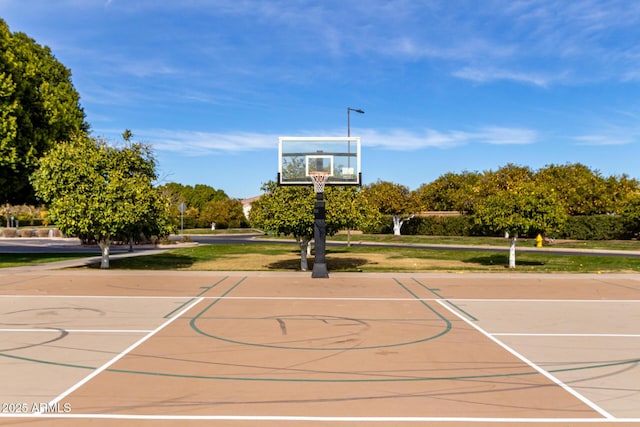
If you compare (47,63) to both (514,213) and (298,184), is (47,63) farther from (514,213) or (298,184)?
(514,213)

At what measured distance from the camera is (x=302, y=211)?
2219 cm

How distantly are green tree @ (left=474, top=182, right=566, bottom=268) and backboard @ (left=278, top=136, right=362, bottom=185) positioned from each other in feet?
25.9

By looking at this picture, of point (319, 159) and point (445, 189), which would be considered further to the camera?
point (445, 189)

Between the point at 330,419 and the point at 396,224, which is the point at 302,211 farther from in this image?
the point at 396,224

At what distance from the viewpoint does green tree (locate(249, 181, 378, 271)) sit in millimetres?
22125

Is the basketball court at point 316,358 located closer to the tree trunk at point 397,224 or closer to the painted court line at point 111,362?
the painted court line at point 111,362

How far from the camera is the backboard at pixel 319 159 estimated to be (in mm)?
22109

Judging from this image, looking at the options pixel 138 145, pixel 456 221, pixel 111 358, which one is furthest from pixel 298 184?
pixel 456 221

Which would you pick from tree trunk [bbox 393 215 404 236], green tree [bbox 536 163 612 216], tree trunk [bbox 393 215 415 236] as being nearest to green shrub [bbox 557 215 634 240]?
green tree [bbox 536 163 612 216]

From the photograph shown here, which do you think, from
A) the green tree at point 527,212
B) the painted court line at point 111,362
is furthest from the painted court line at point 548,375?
the green tree at point 527,212

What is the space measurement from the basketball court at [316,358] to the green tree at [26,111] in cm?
1267

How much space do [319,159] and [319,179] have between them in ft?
4.03

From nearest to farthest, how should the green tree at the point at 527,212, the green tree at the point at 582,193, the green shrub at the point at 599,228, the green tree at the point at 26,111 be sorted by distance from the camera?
1. the green tree at the point at 527,212
2. the green tree at the point at 26,111
3. the green shrub at the point at 599,228
4. the green tree at the point at 582,193

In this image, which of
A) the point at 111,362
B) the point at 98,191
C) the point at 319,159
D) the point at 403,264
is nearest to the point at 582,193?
the point at 403,264
